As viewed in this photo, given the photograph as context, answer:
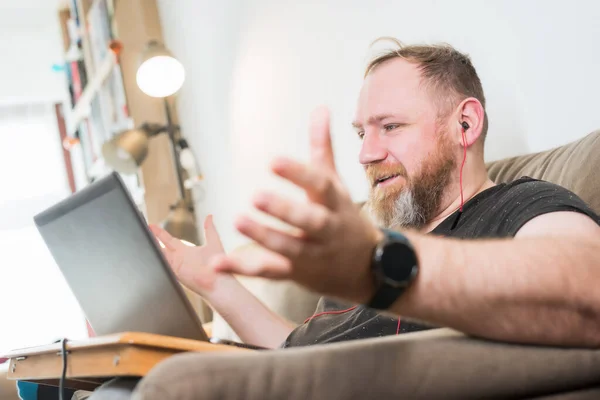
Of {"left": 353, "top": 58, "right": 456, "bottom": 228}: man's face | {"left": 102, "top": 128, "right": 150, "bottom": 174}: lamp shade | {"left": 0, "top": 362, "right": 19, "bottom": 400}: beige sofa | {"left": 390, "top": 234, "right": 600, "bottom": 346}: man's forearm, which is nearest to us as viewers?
{"left": 390, "top": 234, "right": 600, "bottom": 346}: man's forearm

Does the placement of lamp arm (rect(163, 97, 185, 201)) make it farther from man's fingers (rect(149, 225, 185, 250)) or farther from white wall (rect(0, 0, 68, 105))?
white wall (rect(0, 0, 68, 105))

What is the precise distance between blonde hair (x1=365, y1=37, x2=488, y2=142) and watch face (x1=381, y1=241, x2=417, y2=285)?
790 mm

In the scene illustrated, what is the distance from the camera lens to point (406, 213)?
4.40ft

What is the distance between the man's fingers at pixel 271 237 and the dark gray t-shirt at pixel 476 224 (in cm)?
47

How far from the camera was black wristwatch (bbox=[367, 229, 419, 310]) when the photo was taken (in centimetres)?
60

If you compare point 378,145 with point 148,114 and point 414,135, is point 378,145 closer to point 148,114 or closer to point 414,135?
point 414,135

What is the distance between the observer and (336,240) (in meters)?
0.57

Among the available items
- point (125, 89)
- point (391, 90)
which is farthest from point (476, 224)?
point (125, 89)

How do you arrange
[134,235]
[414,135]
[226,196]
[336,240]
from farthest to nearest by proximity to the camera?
1. [226,196]
2. [414,135]
3. [134,235]
4. [336,240]

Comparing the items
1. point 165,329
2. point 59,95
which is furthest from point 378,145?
point 59,95

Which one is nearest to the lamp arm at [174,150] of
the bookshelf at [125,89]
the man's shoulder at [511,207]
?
the bookshelf at [125,89]

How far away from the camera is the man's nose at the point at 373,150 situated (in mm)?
1373

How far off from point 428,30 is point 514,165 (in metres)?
0.58

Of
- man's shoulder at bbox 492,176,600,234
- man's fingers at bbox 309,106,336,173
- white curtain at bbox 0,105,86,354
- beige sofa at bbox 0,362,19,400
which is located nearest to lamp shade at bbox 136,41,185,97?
beige sofa at bbox 0,362,19,400
